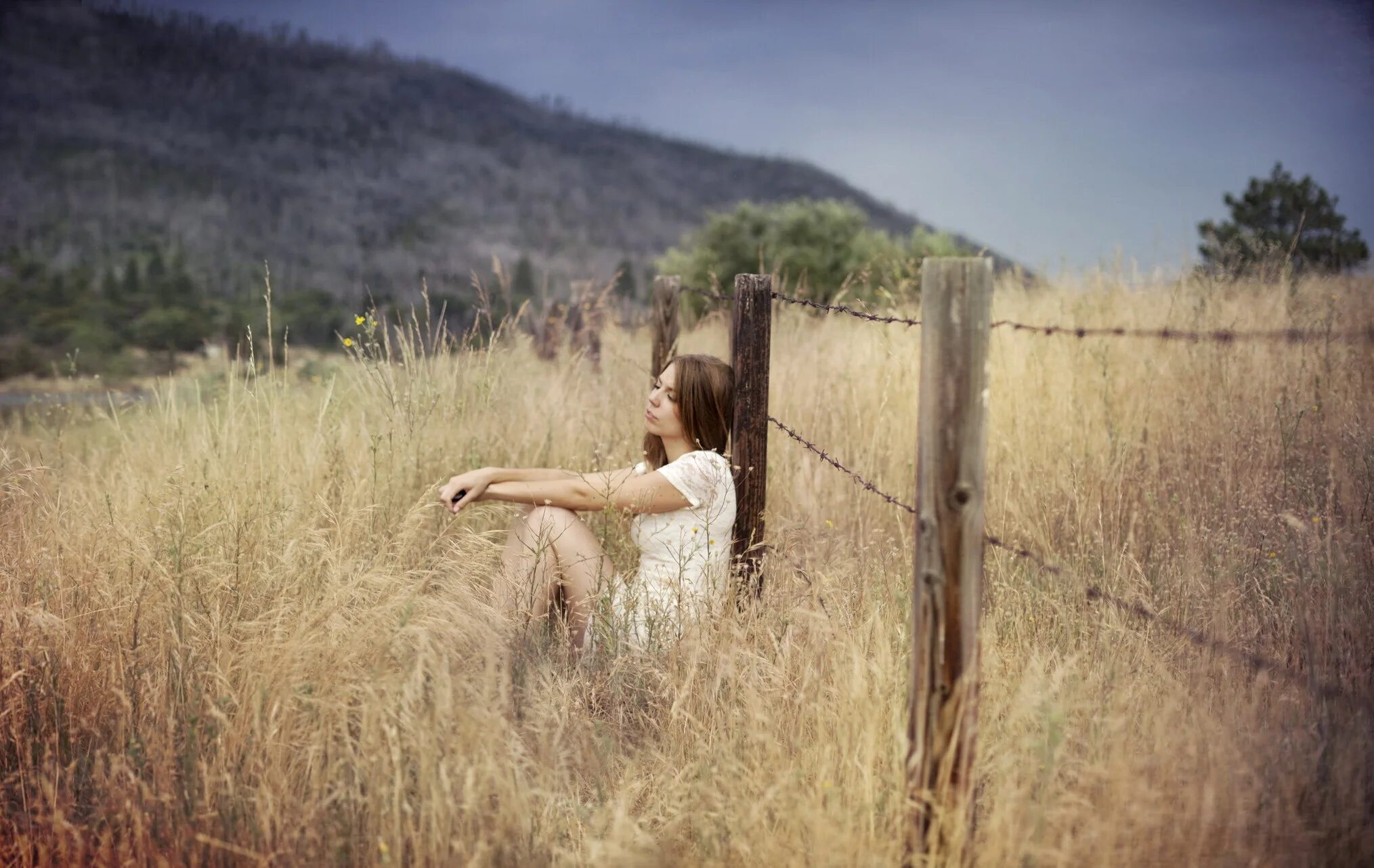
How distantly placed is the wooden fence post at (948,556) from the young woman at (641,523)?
1.32m

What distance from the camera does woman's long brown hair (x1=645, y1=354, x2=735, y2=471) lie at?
3422mm

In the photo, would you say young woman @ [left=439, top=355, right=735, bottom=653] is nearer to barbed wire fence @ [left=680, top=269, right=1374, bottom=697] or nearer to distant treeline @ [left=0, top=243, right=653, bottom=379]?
barbed wire fence @ [left=680, top=269, right=1374, bottom=697]

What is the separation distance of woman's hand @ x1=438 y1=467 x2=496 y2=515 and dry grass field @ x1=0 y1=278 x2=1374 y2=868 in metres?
0.26

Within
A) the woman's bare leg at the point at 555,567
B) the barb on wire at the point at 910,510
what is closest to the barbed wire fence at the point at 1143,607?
the barb on wire at the point at 910,510

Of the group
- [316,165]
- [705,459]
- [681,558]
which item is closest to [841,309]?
[705,459]

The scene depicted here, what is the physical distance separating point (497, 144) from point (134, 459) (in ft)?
316

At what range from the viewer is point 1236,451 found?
4.43 meters

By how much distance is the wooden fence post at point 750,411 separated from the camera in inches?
134

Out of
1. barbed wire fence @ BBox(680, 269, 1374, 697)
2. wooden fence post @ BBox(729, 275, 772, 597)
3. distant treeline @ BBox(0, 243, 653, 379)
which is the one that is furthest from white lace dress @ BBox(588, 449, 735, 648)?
distant treeline @ BBox(0, 243, 653, 379)

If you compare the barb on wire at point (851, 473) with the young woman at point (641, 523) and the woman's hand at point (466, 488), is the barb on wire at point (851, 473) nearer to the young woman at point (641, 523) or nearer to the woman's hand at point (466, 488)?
the young woman at point (641, 523)

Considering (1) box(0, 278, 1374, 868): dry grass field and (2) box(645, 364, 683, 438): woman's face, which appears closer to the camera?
(1) box(0, 278, 1374, 868): dry grass field

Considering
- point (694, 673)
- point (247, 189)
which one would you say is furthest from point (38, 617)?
point (247, 189)

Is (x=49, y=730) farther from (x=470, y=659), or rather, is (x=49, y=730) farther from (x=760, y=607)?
(x=760, y=607)

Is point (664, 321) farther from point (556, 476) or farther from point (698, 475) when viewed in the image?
point (698, 475)
